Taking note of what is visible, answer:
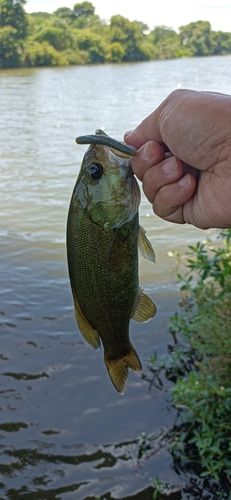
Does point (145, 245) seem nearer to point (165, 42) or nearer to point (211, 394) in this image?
point (211, 394)

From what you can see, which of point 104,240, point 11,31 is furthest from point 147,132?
point 11,31

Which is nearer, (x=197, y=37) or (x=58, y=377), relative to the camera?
(x=58, y=377)

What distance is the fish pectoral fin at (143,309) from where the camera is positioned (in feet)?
7.84

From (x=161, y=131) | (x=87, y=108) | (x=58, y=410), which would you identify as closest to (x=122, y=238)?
(x=161, y=131)

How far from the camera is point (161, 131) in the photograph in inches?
95.7

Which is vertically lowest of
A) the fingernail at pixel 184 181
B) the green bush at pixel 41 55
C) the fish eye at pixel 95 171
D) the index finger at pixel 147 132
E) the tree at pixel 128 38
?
the fingernail at pixel 184 181

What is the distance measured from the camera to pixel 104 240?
2188 millimetres

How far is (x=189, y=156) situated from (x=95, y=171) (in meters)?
0.53

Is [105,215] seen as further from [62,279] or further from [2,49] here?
[2,49]

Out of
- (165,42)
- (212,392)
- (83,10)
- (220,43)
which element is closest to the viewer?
(212,392)

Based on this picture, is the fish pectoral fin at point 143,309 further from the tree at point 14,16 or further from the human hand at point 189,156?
the tree at point 14,16

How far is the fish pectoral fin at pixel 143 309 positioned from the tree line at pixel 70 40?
5774 centimetres

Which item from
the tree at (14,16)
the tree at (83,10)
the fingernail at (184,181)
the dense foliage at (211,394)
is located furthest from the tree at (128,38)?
the fingernail at (184,181)

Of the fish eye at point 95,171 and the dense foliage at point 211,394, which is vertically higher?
the fish eye at point 95,171
